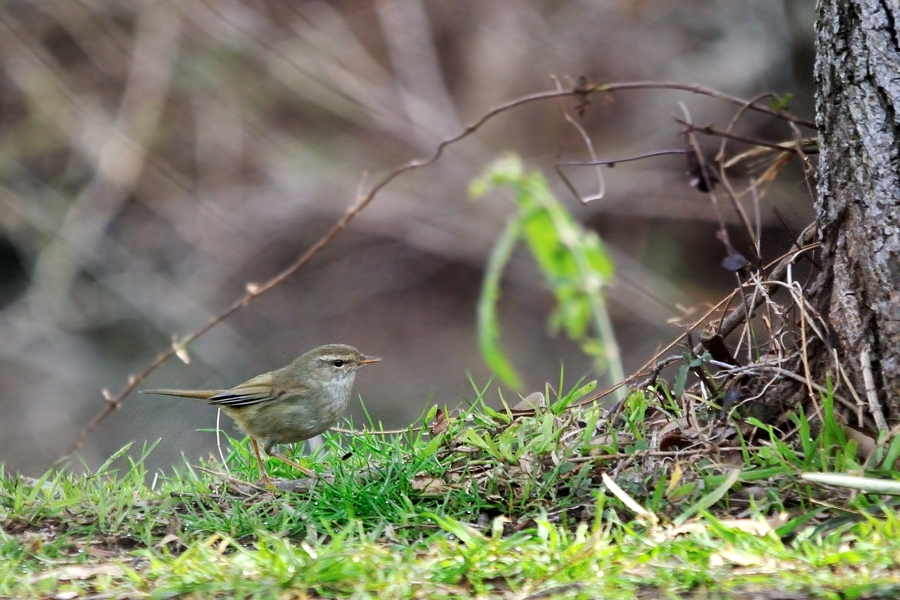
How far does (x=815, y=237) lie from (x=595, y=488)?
4.82 ft

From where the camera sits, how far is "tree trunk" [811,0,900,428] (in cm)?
425

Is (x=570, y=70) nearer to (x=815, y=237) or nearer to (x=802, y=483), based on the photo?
(x=815, y=237)

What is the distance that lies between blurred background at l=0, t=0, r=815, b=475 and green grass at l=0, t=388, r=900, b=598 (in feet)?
19.4

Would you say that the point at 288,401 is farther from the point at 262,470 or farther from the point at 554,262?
the point at 554,262

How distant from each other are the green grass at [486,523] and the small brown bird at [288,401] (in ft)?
1.16

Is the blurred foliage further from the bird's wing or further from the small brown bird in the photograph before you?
the bird's wing

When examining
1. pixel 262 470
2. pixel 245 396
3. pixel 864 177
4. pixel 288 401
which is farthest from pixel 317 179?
pixel 864 177

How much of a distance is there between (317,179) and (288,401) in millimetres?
7654

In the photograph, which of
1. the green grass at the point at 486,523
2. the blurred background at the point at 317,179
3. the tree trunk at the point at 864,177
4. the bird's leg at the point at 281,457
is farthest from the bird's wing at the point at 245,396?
the blurred background at the point at 317,179

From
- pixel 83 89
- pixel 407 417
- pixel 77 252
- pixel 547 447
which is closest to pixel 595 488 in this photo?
pixel 547 447

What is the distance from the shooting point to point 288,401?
19.3 ft

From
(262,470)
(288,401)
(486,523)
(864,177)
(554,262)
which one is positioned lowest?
(486,523)

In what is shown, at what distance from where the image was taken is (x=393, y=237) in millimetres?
13180

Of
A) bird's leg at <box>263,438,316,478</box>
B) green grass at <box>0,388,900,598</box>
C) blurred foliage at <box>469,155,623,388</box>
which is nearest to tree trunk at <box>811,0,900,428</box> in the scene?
green grass at <box>0,388,900,598</box>
